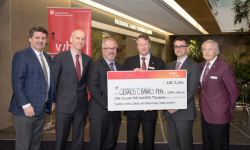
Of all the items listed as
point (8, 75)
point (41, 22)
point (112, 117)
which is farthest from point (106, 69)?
point (41, 22)

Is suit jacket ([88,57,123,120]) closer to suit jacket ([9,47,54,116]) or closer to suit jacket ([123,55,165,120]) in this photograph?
suit jacket ([123,55,165,120])

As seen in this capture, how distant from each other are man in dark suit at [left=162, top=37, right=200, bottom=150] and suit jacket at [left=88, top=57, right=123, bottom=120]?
84cm

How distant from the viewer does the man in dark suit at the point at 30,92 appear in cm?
240

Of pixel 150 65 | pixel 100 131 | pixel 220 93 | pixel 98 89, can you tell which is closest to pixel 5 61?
pixel 98 89

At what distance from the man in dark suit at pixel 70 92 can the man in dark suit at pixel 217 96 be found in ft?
5.25

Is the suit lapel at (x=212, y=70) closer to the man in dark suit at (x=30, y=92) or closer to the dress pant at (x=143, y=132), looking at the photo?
the dress pant at (x=143, y=132)

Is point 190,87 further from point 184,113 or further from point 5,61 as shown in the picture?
point 5,61

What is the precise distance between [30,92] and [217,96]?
7.67 feet

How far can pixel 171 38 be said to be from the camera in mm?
16391

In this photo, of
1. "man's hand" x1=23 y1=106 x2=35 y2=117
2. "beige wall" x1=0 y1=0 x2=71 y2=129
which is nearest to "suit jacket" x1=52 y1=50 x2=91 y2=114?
"man's hand" x1=23 y1=106 x2=35 y2=117

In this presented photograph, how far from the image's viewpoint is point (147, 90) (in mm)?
2561

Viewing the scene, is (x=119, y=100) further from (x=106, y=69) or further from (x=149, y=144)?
(x=149, y=144)

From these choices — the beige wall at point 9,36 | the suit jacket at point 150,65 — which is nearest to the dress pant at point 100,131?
the suit jacket at point 150,65

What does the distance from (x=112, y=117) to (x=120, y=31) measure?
6.69 meters
